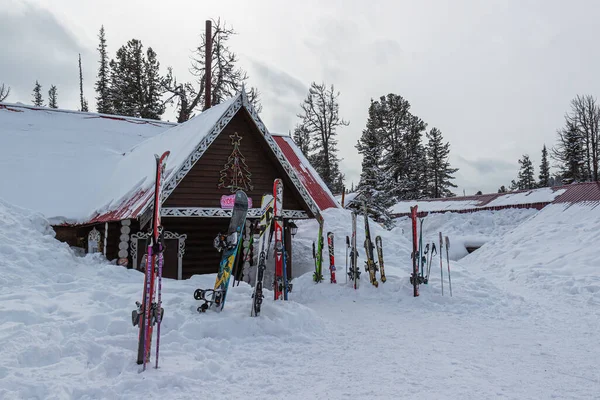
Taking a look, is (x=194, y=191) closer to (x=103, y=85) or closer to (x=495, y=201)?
(x=495, y=201)

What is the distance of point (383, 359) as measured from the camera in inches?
236

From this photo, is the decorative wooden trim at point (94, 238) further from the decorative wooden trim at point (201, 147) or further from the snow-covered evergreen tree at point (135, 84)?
the snow-covered evergreen tree at point (135, 84)

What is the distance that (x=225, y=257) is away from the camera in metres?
7.66

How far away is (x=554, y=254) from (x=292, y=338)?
13278 millimetres

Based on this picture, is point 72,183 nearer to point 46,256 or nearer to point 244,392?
point 46,256

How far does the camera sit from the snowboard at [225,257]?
23.7 feet

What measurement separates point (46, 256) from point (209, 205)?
3769 mm

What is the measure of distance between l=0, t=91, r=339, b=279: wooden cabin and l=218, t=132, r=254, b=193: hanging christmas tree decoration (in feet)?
0.09

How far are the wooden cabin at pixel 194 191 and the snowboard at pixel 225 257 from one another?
209cm

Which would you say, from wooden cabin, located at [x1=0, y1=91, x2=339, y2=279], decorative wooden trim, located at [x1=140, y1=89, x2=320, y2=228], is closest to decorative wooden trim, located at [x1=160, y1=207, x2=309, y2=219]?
wooden cabin, located at [x1=0, y1=91, x2=339, y2=279]

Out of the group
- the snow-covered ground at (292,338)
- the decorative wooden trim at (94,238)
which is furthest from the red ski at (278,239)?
the decorative wooden trim at (94,238)

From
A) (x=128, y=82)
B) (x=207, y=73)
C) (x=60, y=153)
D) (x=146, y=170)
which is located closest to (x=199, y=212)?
(x=146, y=170)

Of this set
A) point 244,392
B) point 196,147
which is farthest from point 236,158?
point 244,392

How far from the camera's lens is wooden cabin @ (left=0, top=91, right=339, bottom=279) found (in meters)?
10.2
